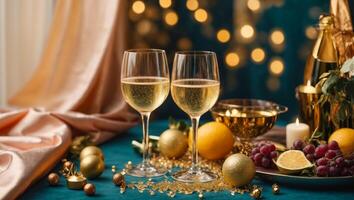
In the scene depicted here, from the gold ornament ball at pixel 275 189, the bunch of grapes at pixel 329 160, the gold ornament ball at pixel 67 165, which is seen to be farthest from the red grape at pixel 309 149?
the gold ornament ball at pixel 67 165

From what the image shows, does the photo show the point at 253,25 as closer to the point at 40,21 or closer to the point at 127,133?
the point at 127,133

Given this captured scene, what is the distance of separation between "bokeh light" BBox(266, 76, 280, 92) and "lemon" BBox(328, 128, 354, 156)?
0.48 m

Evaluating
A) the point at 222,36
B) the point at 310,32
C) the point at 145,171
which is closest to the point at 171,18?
the point at 222,36

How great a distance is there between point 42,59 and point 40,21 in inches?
4.5

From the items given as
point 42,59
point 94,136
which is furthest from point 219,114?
point 42,59

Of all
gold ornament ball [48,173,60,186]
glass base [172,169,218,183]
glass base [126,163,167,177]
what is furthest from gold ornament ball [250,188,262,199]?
gold ornament ball [48,173,60,186]

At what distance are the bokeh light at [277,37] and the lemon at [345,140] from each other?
0.49m

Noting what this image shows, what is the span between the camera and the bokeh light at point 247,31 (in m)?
1.77

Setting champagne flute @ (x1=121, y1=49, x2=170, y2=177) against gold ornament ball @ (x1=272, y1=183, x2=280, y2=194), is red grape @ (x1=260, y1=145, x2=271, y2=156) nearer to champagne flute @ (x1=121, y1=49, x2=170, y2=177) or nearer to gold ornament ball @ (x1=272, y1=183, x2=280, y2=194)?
gold ornament ball @ (x1=272, y1=183, x2=280, y2=194)

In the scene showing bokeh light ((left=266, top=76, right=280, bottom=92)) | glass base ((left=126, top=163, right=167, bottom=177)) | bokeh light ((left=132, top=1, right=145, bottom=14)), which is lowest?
glass base ((left=126, top=163, right=167, bottom=177))

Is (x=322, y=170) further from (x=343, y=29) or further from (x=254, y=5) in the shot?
(x=254, y=5)

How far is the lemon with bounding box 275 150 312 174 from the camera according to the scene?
119 centimetres

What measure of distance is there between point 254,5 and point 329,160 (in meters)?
0.68

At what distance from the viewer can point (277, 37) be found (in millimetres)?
1743
